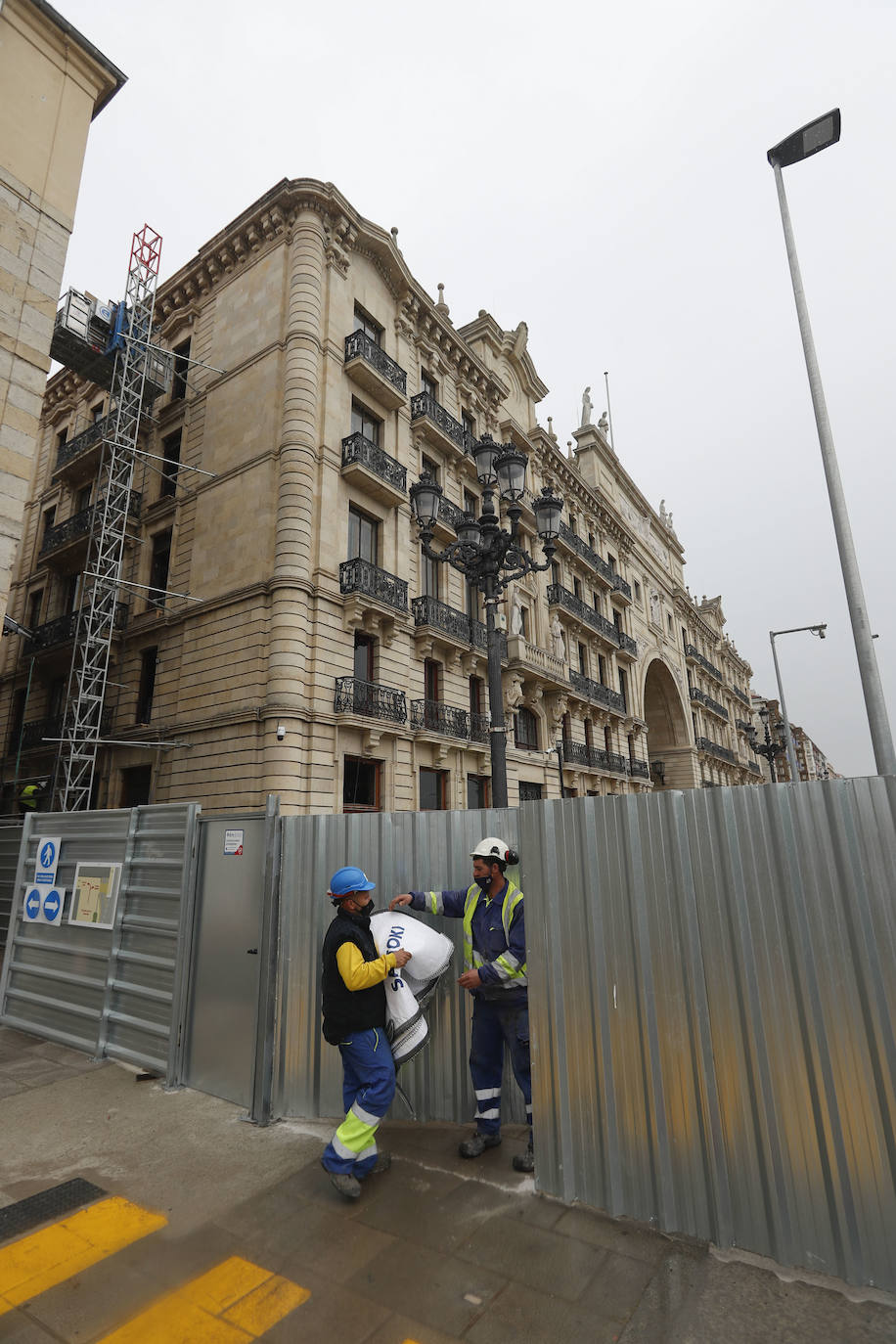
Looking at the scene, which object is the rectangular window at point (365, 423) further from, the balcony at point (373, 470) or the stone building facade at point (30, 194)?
the stone building facade at point (30, 194)

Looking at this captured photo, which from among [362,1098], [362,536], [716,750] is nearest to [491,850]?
[362,1098]

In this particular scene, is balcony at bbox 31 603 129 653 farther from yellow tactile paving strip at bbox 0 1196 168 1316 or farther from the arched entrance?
the arched entrance

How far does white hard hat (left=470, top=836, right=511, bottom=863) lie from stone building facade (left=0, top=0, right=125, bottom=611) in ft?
20.9

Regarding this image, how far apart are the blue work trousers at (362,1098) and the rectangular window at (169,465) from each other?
18739mm

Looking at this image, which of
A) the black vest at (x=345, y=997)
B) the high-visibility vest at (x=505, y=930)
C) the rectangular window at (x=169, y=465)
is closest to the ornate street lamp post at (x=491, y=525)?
the high-visibility vest at (x=505, y=930)

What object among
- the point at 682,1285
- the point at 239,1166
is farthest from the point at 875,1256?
the point at 239,1166

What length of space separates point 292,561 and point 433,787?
7.67 m

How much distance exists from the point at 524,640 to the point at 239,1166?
19695 mm

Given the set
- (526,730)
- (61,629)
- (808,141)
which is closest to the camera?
(808,141)

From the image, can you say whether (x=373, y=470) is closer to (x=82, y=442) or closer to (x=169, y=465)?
(x=169, y=465)

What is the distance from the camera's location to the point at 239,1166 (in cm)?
423

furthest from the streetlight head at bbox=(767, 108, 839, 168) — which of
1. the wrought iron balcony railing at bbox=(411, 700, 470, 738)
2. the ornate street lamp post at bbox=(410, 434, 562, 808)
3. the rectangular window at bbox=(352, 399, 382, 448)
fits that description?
the wrought iron balcony railing at bbox=(411, 700, 470, 738)

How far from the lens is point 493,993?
14.5 ft

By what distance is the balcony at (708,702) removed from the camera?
48.9 m
